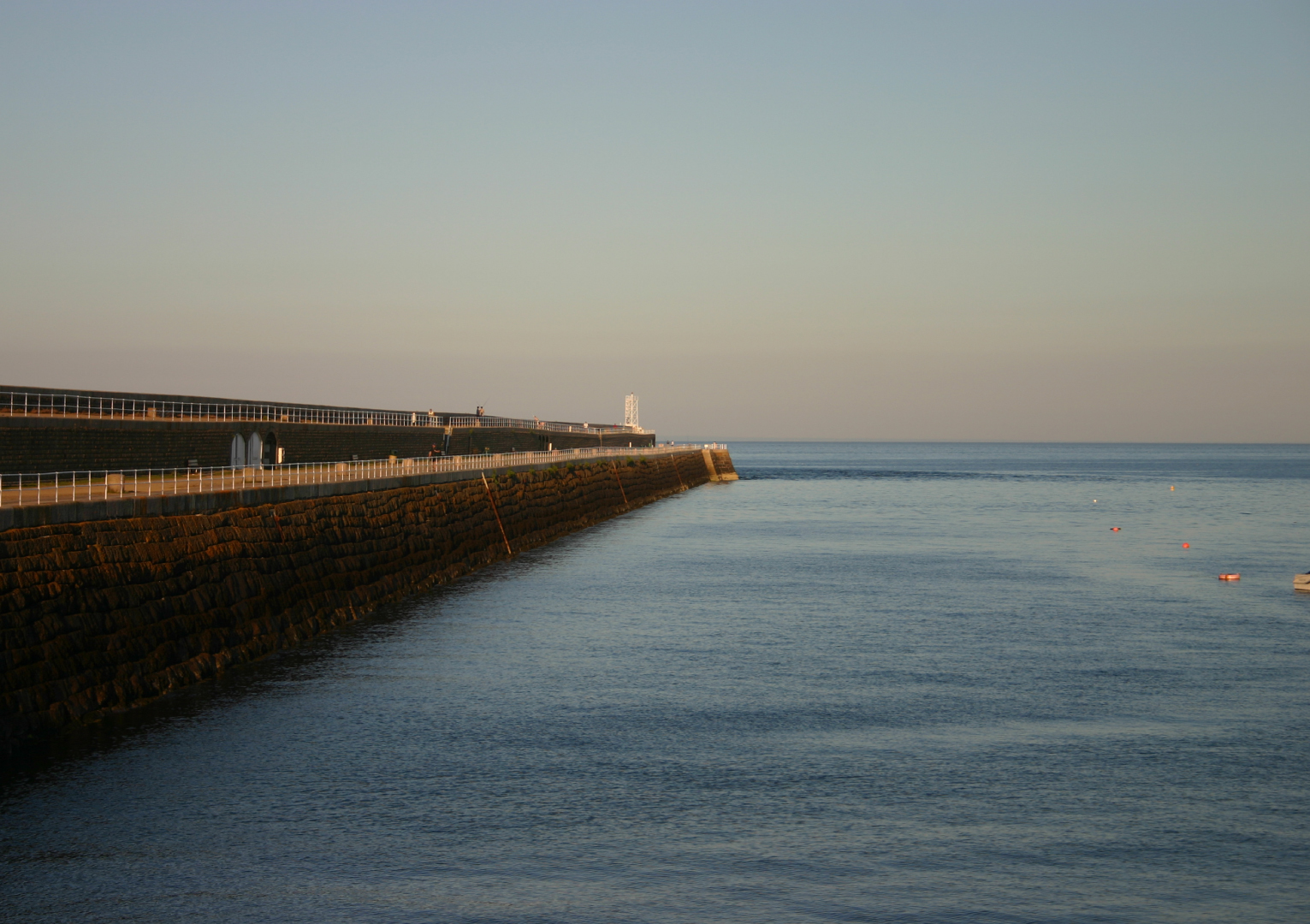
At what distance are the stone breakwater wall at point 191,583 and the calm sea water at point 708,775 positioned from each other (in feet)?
2.86

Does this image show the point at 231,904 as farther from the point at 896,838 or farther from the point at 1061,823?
the point at 1061,823

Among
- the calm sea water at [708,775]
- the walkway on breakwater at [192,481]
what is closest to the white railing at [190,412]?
the walkway on breakwater at [192,481]

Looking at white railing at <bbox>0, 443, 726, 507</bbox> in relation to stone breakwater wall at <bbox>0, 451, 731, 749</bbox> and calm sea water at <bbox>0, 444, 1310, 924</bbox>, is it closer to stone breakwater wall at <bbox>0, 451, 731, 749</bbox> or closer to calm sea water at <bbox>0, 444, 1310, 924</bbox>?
stone breakwater wall at <bbox>0, 451, 731, 749</bbox>

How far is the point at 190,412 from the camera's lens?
177 ft

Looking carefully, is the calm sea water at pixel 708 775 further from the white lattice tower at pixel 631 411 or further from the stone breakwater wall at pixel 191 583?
the white lattice tower at pixel 631 411

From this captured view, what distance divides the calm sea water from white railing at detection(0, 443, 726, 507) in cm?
455

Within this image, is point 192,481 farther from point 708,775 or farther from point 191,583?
point 708,775

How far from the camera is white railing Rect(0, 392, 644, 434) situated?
43.5 meters

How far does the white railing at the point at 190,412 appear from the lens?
1713 inches

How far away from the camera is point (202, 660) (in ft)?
75.0

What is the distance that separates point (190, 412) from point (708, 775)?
43.3m

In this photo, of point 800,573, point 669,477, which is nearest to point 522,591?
point 800,573

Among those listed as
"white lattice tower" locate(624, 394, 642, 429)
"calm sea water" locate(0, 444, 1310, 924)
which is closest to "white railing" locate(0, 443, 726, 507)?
"calm sea water" locate(0, 444, 1310, 924)

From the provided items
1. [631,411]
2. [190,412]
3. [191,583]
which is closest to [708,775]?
[191,583]
